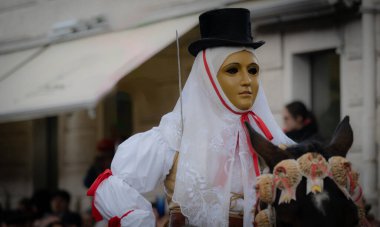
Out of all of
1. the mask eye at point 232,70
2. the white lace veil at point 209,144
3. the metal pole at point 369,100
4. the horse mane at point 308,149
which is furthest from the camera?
the metal pole at point 369,100

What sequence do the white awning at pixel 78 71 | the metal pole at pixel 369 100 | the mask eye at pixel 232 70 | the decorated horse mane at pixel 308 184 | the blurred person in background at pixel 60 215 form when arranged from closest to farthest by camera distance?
the decorated horse mane at pixel 308 184 < the mask eye at pixel 232 70 < the metal pole at pixel 369 100 < the blurred person in background at pixel 60 215 < the white awning at pixel 78 71

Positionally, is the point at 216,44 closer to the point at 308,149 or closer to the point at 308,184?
the point at 308,149

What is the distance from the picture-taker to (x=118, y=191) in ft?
17.1

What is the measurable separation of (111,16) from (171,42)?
2450 millimetres

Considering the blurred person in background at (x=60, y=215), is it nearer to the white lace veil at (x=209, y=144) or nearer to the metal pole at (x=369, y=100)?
the metal pole at (x=369, y=100)

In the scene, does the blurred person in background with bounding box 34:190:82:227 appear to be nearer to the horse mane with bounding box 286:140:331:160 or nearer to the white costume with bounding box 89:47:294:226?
the white costume with bounding box 89:47:294:226

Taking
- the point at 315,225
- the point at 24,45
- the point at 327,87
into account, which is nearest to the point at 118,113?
the point at 24,45

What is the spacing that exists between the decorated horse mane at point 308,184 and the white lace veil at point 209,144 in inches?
19.4

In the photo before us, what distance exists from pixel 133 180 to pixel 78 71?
720cm

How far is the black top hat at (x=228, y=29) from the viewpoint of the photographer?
529 centimetres

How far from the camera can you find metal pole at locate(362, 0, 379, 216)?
33.0 ft

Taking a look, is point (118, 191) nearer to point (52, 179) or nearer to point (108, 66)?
point (108, 66)

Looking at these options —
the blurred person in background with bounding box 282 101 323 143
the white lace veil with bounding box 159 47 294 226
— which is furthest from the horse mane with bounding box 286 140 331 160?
the blurred person in background with bounding box 282 101 323 143

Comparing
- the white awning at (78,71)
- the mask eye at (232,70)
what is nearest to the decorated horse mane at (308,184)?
the mask eye at (232,70)
